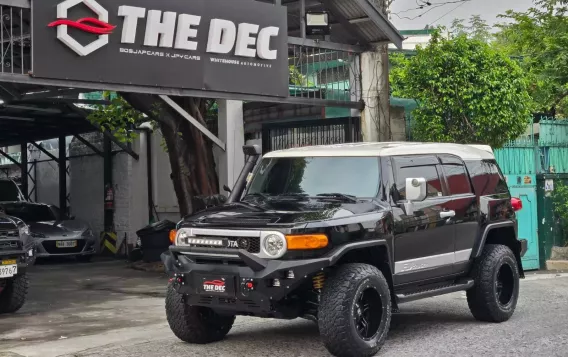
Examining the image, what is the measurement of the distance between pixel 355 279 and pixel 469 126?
24.2 ft

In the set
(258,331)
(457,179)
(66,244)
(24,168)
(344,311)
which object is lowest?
(258,331)

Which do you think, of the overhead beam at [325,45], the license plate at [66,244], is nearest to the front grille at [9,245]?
the overhead beam at [325,45]

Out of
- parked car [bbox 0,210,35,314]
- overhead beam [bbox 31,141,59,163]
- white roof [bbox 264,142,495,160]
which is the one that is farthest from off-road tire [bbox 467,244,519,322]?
overhead beam [bbox 31,141,59,163]

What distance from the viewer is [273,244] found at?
680 cm

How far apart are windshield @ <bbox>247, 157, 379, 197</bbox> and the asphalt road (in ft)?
4.86

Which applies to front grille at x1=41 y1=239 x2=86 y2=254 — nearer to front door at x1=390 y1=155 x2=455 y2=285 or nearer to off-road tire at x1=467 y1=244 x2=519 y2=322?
off-road tire at x1=467 y1=244 x2=519 y2=322

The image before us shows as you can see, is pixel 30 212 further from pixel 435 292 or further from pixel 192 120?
pixel 435 292

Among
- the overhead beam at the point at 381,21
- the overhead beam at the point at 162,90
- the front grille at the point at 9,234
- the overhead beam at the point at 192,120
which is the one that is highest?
the overhead beam at the point at 381,21

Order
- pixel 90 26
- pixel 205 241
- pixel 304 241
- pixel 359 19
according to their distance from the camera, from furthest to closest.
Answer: pixel 359 19
pixel 90 26
pixel 205 241
pixel 304 241

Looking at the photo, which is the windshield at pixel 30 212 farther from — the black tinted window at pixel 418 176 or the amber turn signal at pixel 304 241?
the amber turn signal at pixel 304 241

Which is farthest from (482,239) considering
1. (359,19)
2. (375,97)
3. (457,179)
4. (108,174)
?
(108,174)

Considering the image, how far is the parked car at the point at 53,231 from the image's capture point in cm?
1902

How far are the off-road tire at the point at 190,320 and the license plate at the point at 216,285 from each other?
501 millimetres

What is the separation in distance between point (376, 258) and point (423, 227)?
74 centimetres
